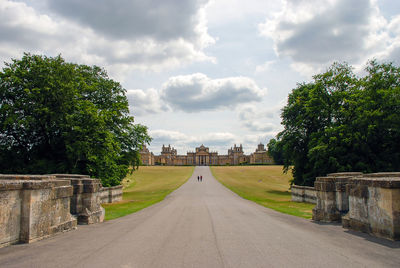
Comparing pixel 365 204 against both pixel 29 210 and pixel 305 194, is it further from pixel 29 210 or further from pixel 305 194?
pixel 305 194

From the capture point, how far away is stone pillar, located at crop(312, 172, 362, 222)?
12.2 meters

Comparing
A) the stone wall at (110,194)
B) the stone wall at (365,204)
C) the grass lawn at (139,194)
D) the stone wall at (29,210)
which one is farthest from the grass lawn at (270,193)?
the stone wall at (110,194)

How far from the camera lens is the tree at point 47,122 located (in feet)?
73.0

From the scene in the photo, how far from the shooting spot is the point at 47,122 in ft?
78.8

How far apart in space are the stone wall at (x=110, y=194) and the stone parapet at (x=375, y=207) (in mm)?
20671

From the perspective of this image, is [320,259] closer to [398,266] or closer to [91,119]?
[398,266]

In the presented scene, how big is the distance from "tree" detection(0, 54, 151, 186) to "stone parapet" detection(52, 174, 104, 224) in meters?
11.1

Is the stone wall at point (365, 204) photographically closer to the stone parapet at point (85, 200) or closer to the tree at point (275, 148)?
the stone parapet at point (85, 200)

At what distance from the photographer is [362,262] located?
6.24m

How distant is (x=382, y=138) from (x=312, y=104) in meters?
7.96

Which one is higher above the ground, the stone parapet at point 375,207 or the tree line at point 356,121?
the tree line at point 356,121

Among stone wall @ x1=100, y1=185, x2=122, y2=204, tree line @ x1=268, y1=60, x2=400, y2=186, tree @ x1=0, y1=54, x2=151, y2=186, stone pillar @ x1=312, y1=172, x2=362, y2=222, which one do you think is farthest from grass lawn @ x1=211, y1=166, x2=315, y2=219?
tree @ x1=0, y1=54, x2=151, y2=186

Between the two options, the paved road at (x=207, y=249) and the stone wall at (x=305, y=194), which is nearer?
the paved road at (x=207, y=249)

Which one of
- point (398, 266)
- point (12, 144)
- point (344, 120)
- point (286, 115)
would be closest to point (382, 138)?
point (344, 120)
